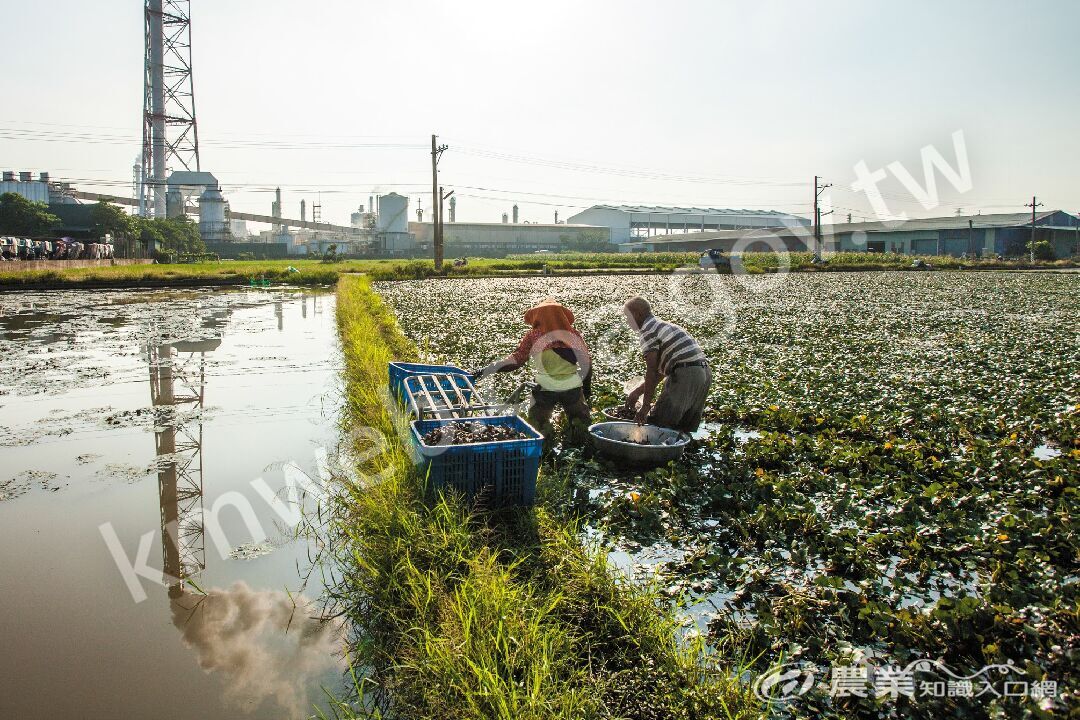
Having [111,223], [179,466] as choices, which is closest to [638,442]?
[179,466]

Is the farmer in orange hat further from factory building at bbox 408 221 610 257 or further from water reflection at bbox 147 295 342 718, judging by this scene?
factory building at bbox 408 221 610 257

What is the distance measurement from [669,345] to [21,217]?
176 feet

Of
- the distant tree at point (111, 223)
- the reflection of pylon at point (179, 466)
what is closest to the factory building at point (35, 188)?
the distant tree at point (111, 223)

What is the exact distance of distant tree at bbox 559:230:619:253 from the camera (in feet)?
268

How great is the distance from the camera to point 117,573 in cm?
362

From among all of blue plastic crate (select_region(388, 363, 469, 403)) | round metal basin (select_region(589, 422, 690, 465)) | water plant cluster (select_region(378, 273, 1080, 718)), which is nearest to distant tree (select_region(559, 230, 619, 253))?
water plant cluster (select_region(378, 273, 1080, 718))

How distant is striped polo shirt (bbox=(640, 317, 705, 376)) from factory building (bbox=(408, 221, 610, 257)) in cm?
7161

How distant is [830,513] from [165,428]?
5.90 metres

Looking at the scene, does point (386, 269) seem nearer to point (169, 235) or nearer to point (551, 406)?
point (551, 406)

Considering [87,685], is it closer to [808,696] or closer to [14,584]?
[14,584]

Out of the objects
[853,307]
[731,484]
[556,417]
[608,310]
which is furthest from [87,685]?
[853,307]

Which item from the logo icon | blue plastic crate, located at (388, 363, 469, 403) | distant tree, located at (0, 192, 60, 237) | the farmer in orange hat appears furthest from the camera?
distant tree, located at (0, 192, 60, 237)

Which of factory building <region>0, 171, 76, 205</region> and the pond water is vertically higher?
factory building <region>0, 171, 76, 205</region>

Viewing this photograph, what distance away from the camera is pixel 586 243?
82500mm
